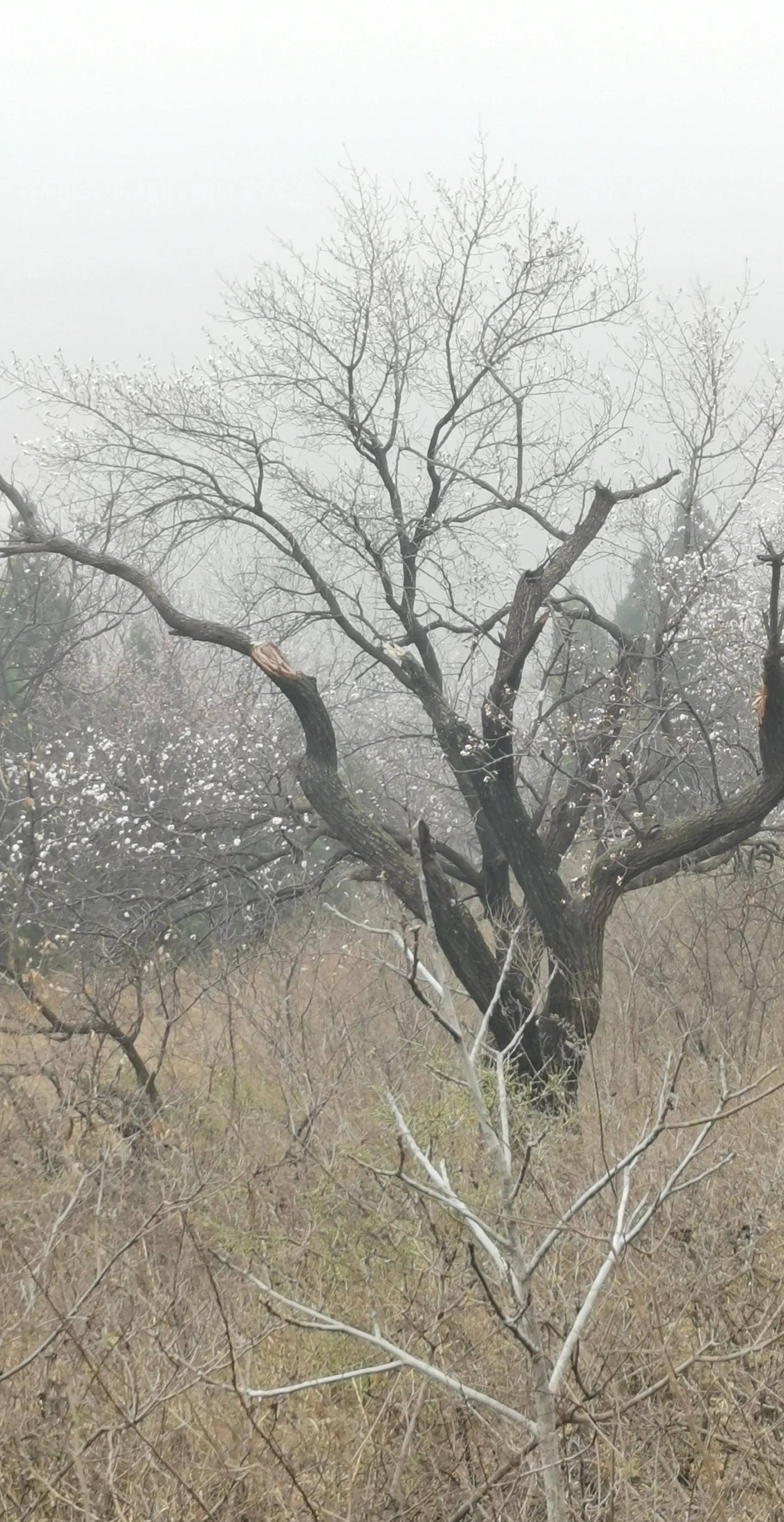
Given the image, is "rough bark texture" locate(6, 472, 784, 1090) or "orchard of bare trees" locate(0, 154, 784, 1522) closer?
"orchard of bare trees" locate(0, 154, 784, 1522)

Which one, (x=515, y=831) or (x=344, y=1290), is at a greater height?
(x=515, y=831)

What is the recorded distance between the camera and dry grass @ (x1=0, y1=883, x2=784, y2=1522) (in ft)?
10.1

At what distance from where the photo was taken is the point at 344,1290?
17.7 ft

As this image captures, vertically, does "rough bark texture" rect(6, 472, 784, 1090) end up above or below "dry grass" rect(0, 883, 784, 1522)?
above

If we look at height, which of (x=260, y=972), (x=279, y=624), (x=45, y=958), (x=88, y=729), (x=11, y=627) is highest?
(x=11, y=627)

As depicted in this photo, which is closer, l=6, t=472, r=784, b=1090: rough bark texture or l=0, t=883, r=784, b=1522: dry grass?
l=0, t=883, r=784, b=1522: dry grass

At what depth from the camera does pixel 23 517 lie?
891 cm

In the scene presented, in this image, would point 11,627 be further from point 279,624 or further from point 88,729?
point 279,624

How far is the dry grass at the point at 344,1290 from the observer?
3.08 metres

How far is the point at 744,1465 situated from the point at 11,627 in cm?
1513

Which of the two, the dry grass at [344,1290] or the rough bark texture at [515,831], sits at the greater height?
the rough bark texture at [515,831]

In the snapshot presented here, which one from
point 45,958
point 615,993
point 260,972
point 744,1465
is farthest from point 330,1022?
point 744,1465

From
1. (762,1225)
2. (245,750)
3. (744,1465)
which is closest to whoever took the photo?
(744,1465)

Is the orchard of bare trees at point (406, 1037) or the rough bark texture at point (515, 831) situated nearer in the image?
the orchard of bare trees at point (406, 1037)
